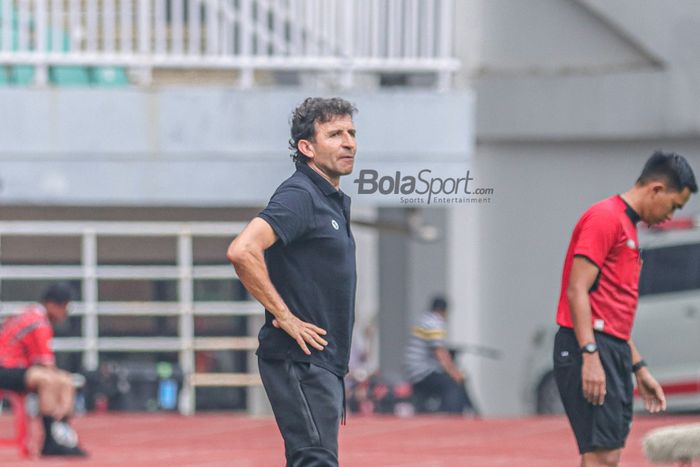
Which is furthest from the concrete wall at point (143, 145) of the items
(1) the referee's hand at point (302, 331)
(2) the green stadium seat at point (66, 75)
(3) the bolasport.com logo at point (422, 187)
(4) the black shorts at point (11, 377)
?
(1) the referee's hand at point (302, 331)

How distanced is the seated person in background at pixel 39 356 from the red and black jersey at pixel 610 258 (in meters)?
5.56

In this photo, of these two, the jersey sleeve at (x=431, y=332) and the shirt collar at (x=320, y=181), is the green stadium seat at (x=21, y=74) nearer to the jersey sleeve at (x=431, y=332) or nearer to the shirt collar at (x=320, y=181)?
the jersey sleeve at (x=431, y=332)

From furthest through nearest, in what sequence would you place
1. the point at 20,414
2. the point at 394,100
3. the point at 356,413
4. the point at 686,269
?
the point at 356,413 → the point at 686,269 → the point at 394,100 → the point at 20,414

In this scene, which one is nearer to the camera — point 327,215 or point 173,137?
point 327,215

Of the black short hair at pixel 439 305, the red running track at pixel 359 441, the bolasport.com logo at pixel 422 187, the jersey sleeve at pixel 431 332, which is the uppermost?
the bolasport.com logo at pixel 422 187

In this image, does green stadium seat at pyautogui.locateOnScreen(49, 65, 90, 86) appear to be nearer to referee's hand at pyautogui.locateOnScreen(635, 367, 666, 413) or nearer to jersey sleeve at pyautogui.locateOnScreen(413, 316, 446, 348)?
jersey sleeve at pyautogui.locateOnScreen(413, 316, 446, 348)

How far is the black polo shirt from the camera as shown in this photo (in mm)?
5582

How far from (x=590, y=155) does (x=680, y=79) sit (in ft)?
4.42

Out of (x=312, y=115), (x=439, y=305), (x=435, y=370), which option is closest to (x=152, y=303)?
(x=439, y=305)

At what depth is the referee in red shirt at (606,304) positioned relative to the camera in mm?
6352

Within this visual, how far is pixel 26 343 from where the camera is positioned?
11305mm

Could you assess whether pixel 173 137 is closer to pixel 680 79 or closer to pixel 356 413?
pixel 356 413

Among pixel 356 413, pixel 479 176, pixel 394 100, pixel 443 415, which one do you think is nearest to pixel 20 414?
pixel 394 100

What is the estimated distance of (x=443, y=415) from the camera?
16031 mm
